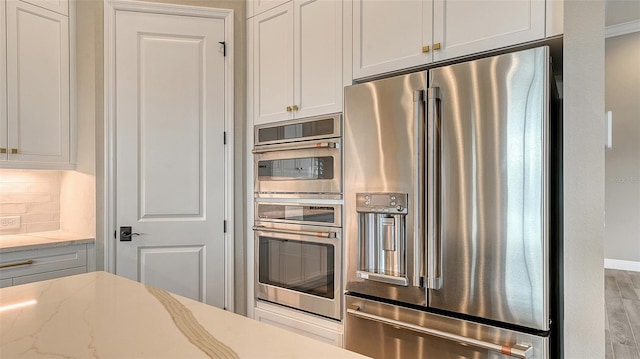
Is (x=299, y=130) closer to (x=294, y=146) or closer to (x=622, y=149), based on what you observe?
(x=294, y=146)

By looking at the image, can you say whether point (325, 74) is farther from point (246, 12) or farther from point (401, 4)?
point (246, 12)

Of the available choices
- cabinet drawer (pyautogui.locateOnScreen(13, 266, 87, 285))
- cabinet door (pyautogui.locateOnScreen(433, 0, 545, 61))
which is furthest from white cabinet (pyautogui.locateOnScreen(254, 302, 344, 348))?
cabinet door (pyautogui.locateOnScreen(433, 0, 545, 61))

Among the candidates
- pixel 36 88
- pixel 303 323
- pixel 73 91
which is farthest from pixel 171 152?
pixel 303 323

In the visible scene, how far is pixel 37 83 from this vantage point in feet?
8.36

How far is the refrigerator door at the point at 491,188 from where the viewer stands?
1.42 meters

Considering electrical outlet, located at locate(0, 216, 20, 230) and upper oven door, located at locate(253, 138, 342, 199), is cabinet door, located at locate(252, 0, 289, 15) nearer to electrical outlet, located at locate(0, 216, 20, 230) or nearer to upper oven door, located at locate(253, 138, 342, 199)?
upper oven door, located at locate(253, 138, 342, 199)

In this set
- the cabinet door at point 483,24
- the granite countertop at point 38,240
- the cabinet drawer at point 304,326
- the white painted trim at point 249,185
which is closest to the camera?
the cabinet door at point 483,24

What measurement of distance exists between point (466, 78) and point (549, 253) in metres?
0.74

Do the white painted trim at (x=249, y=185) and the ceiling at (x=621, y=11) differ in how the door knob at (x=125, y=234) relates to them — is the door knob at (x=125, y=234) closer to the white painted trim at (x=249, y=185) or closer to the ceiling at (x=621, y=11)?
the white painted trim at (x=249, y=185)

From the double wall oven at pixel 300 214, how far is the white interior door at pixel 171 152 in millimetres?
329

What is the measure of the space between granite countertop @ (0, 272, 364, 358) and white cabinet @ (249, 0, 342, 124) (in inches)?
58.7

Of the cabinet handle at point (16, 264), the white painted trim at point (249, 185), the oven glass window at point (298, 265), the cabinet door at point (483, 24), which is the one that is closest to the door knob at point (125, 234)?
the cabinet handle at point (16, 264)

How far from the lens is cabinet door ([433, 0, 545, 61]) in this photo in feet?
5.10

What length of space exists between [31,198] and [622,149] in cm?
351
